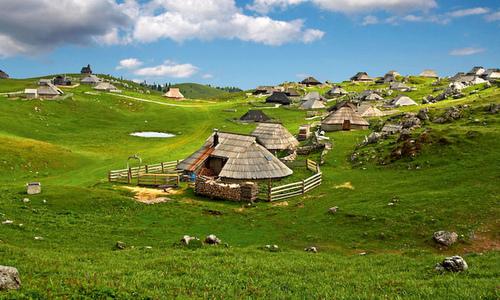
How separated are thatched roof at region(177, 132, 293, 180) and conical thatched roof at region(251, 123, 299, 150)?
11.0 meters

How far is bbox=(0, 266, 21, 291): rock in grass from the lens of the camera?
1220 centimetres

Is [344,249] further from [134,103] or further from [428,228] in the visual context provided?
[134,103]

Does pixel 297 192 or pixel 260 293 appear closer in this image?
pixel 260 293

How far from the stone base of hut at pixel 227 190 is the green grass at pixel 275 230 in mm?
1305

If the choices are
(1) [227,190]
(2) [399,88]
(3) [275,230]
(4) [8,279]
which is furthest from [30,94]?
(2) [399,88]

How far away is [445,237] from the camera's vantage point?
2442 centimetres

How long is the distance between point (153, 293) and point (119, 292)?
104 centimetres

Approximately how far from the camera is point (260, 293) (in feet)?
47.9

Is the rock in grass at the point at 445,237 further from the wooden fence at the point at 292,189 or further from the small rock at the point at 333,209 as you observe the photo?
the wooden fence at the point at 292,189

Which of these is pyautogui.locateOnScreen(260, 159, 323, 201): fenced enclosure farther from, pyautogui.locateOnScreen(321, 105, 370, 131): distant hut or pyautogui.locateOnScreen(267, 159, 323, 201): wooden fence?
pyautogui.locateOnScreen(321, 105, 370, 131): distant hut

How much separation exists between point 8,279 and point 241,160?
32.4 metres

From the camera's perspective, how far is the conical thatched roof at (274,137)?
5947 cm

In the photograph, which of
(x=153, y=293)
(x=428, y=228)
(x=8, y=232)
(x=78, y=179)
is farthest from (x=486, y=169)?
(x=78, y=179)

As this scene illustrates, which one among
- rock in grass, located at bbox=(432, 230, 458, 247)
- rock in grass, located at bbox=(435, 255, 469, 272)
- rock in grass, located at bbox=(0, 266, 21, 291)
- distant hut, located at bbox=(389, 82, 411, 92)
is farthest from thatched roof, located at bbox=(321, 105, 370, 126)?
distant hut, located at bbox=(389, 82, 411, 92)
